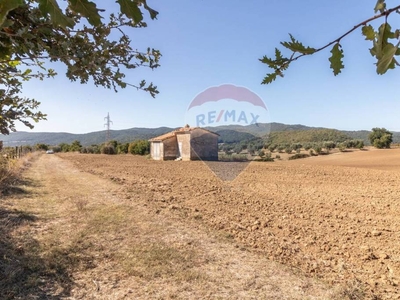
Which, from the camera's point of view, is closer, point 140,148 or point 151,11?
point 151,11

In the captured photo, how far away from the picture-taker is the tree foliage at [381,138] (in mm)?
37031

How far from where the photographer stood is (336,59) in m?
0.79

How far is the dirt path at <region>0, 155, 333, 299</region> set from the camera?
3111 mm

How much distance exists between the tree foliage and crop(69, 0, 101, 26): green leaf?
4306 centimetres

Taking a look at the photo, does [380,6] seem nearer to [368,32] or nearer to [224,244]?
[368,32]

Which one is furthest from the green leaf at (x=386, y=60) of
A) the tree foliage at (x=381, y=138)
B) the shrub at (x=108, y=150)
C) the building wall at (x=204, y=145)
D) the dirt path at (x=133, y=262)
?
the shrub at (x=108, y=150)

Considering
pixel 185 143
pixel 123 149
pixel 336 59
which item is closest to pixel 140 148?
pixel 123 149

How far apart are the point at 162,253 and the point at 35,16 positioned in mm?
3365

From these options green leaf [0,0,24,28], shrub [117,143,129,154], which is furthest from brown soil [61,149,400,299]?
shrub [117,143,129,154]

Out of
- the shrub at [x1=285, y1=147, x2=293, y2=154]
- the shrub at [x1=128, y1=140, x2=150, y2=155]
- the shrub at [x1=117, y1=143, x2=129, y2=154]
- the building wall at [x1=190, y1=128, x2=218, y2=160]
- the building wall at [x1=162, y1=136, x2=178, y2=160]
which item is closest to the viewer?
the building wall at [x1=190, y1=128, x2=218, y2=160]

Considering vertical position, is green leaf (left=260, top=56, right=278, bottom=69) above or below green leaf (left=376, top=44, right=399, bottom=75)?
above

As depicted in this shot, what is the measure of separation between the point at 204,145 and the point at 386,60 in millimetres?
27542

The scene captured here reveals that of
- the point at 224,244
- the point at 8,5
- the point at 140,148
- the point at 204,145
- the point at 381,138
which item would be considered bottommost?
the point at 224,244

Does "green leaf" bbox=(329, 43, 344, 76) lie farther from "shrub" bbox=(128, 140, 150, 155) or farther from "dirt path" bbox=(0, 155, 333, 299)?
"shrub" bbox=(128, 140, 150, 155)
